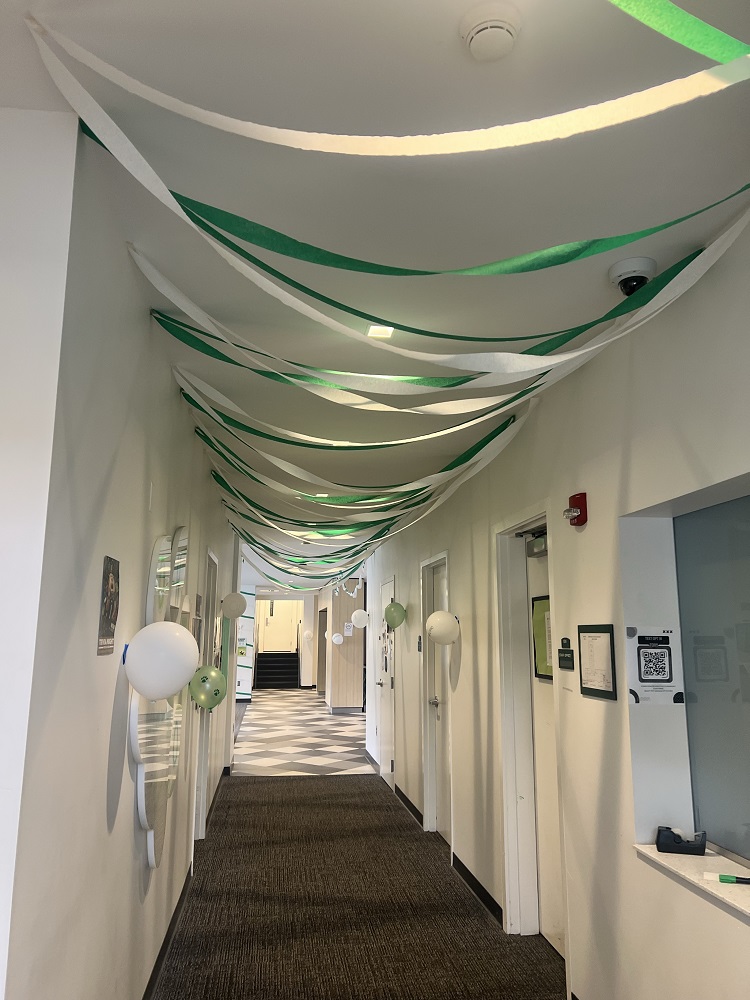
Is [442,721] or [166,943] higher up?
[442,721]

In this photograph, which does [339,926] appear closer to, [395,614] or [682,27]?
[395,614]

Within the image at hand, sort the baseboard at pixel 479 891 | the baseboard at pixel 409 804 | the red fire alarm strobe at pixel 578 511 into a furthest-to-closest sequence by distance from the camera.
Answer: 1. the baseboard at pixel 409 804
2. the baseboard at pixel 479 891
3. the red fire alarm strobe at pixel 578 511

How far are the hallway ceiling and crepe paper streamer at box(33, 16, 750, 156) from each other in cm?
12

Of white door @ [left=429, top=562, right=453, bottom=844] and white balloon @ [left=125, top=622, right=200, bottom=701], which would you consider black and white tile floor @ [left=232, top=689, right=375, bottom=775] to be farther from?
white balloon @ [left=125, top=622, right=200, bottom=701]

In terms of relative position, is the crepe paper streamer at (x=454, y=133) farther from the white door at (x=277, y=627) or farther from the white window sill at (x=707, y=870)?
the white door at (x=277, y=627)

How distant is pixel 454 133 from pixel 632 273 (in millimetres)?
1199

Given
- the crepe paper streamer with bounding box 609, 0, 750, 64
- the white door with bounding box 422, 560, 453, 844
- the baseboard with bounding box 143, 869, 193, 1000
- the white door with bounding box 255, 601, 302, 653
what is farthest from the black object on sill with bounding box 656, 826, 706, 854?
the white door with bounding box 255, 601, 302, 653

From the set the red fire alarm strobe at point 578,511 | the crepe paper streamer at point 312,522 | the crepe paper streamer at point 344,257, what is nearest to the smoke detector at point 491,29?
the crepe paper streamer at point 344,257

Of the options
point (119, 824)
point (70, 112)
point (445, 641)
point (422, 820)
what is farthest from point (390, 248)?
point (422, 820)

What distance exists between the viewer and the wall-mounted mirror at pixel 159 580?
2634 millimetres

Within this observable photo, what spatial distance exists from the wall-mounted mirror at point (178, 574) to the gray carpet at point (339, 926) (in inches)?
64.0

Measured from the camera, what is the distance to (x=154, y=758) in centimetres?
271

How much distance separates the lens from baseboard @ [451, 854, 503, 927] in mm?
3904

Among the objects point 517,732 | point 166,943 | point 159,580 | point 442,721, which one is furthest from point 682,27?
point 442,721
